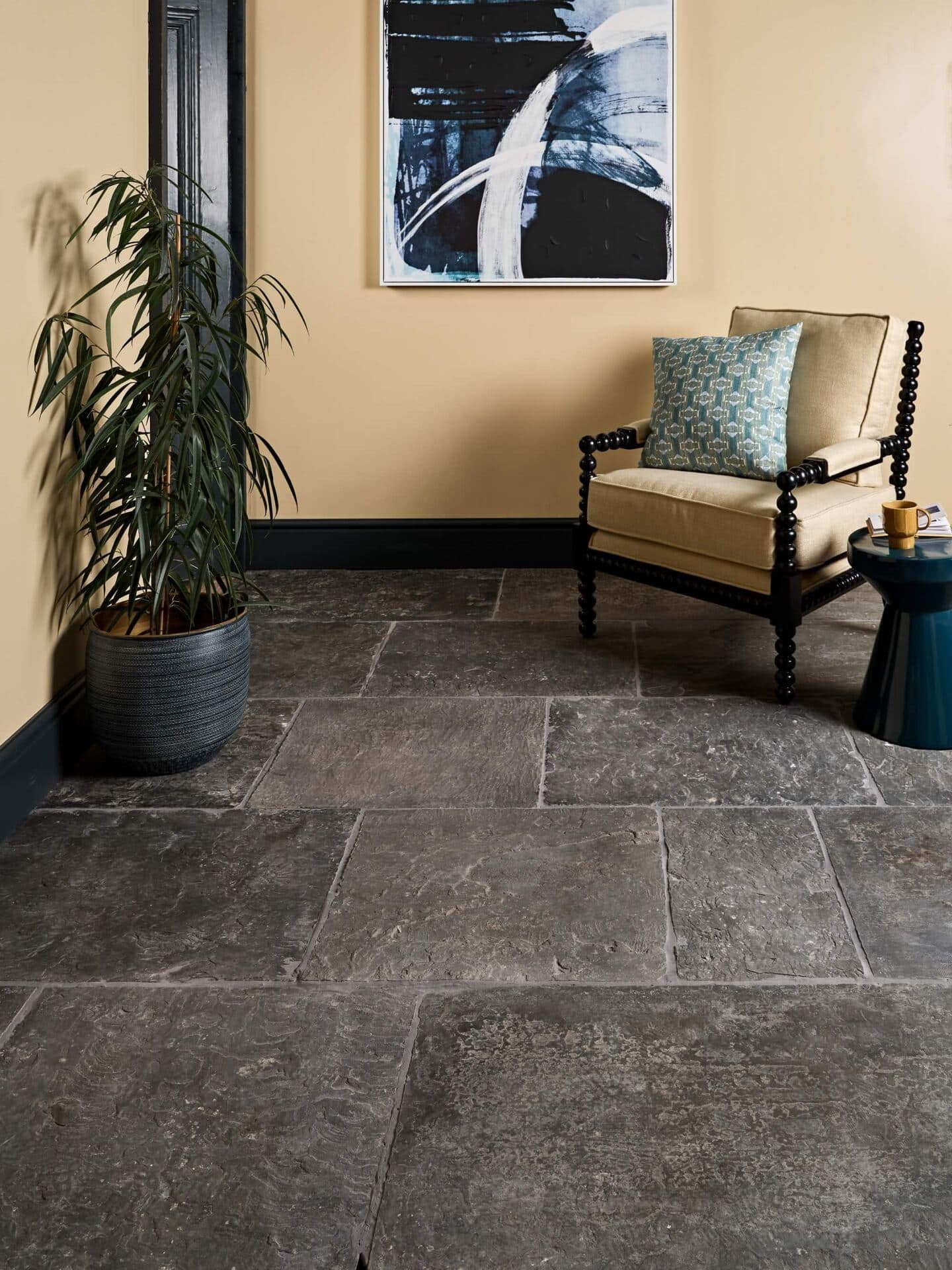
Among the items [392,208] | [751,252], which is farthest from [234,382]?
[751,252]

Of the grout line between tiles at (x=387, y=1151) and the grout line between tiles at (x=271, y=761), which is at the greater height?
the grout line between tiles at (x=271, y=761)

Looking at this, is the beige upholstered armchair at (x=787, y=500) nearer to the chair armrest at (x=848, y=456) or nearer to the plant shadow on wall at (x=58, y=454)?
the chair armrest at (x=848, y=456)

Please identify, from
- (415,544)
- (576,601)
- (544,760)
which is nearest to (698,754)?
(544,760)

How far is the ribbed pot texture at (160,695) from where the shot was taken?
2.78 metres

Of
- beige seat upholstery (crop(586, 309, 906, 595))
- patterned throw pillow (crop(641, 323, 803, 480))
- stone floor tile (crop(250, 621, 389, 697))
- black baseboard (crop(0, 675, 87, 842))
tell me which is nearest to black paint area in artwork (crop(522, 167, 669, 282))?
beige seat upholstery (crop(586, 309, 906, 595))

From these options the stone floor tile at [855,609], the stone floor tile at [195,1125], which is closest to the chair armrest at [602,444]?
the stone floor tile at [855,609]

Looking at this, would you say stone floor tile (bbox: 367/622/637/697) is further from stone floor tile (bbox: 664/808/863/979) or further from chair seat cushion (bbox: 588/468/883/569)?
stone floor tile (bbox: 664/808/863/979)

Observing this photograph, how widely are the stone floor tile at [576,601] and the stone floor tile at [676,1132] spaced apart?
235 centimetres

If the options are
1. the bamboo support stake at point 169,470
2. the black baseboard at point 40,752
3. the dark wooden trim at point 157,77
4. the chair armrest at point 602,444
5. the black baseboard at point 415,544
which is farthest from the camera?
the black baseboard at point 415,544

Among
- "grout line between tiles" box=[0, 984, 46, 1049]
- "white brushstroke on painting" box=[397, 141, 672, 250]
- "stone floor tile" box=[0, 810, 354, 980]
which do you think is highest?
"white brushstroke on painting" box=[397, 141, 672, 250]

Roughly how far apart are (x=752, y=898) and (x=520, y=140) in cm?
334

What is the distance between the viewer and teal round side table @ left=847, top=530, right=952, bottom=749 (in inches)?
Answer: 117

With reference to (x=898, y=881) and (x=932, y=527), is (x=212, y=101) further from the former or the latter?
(x=898, y=881)

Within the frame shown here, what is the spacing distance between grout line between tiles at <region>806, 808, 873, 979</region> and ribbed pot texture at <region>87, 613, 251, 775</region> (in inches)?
57.2
